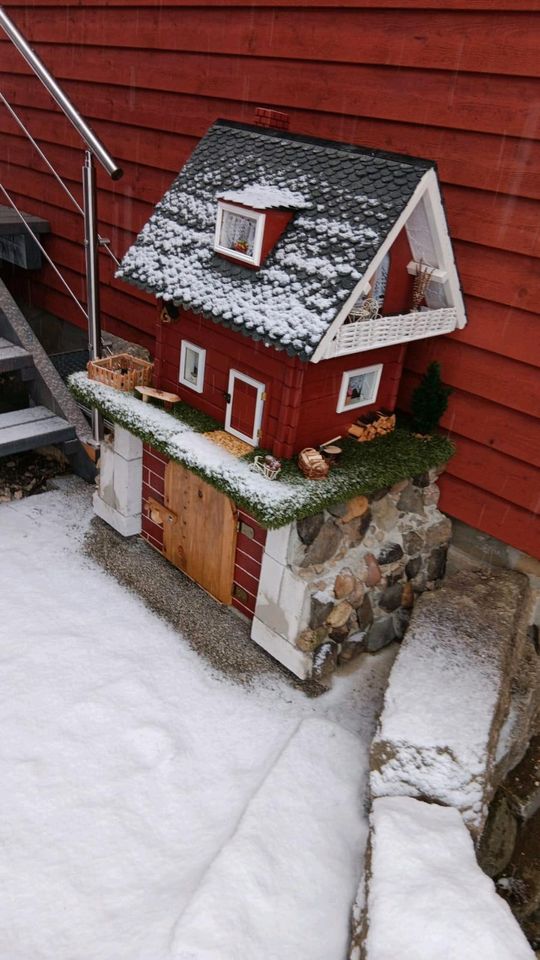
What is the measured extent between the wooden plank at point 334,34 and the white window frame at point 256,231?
166 cm

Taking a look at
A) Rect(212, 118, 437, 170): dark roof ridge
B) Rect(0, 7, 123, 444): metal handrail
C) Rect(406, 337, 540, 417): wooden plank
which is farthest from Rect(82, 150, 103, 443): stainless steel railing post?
Rect(406, 337, 540, 417): wooden plank

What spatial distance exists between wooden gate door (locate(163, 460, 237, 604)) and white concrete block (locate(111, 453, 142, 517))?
1.36 feet

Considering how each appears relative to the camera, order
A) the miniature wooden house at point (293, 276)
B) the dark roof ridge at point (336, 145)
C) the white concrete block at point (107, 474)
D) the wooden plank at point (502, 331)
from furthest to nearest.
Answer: the white concrete block at point (107, 474), the wooden plank at point (502, 331), the dark roof ridge at point (336, 145), the miniature wooden house at point (293, 276)

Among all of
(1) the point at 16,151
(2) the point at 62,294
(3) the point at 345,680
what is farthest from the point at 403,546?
(1) the point at 16,151

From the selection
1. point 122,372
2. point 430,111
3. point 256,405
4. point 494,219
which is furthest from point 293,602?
point 430,111

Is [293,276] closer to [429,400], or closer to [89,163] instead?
[429,400]

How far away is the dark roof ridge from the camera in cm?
456

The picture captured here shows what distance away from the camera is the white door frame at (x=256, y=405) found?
5.01 metres

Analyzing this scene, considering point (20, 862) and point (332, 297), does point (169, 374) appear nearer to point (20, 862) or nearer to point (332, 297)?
point (332, 297)

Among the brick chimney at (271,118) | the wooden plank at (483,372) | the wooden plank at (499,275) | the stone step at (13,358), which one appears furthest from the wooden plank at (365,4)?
the stone step at (13,358)

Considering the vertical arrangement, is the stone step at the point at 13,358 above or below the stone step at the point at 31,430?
above

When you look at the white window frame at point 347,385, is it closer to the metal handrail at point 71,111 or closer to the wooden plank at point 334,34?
the wooden plank at point 334,34

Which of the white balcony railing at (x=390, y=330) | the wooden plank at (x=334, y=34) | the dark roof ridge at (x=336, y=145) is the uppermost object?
the wooden plank at (x=334, y=34)

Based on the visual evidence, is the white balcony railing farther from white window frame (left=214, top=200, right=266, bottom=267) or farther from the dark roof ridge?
the dark roof ridge
